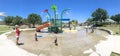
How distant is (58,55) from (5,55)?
302 cm

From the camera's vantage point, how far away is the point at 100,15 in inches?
2493

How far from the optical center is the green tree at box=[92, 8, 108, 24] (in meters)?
63.1

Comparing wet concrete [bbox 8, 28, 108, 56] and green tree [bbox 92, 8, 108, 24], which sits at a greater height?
green tree [bbox 92, 8, 108, 24]

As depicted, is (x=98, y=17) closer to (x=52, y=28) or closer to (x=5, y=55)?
(x=52, y=28)

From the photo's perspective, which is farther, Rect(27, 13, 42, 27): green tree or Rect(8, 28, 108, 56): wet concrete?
Rect(27, 13, 42, 27): green tree

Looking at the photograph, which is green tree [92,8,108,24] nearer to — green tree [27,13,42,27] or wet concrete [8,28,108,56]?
green tree [27,13,42,27]

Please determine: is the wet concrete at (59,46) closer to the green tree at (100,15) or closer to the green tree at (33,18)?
the green tree at (33,18)

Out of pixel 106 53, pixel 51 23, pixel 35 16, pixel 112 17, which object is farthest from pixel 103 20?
pixel 106 53

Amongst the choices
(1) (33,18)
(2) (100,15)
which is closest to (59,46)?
(1) (33,18)

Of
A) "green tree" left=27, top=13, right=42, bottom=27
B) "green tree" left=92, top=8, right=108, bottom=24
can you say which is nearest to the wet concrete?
"green tree" left=27, top=13, right=42, bottom=27

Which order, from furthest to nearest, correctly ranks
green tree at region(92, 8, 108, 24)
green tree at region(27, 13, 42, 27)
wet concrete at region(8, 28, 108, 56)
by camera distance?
green tree at region(92, 8, 108, 24)
green tree at region(27, 13, 42, 27)
wet concrete at region(8, 28, 108, 56)

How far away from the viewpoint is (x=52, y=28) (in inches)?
1005

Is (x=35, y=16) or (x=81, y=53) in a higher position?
(x=35, y=16)

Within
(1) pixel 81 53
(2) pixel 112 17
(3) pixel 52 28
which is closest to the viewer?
(1) pixel 81 53
